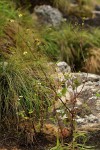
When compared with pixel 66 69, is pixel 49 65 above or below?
above

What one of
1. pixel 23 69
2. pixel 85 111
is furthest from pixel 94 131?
pixel 23 69

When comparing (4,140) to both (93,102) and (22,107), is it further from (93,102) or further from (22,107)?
(93,102)

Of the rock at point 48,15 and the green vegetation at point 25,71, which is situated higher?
the green vegetation at point 25,71

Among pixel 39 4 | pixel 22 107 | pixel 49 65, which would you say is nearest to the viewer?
pixel 22 107

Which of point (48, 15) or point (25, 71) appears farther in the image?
point (48, 15)

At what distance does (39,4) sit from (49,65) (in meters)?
3.54

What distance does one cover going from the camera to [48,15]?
23.3 ft

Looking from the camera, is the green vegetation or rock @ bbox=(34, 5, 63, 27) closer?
the green vegetation

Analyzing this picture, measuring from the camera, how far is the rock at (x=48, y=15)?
7047 mm

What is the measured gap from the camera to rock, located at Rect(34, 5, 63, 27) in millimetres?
7047

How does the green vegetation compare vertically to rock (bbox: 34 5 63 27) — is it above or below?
above

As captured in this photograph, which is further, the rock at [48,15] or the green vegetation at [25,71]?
the rock at [48,15]

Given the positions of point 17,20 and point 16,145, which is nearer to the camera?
point 16,145

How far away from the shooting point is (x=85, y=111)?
3740 mm
